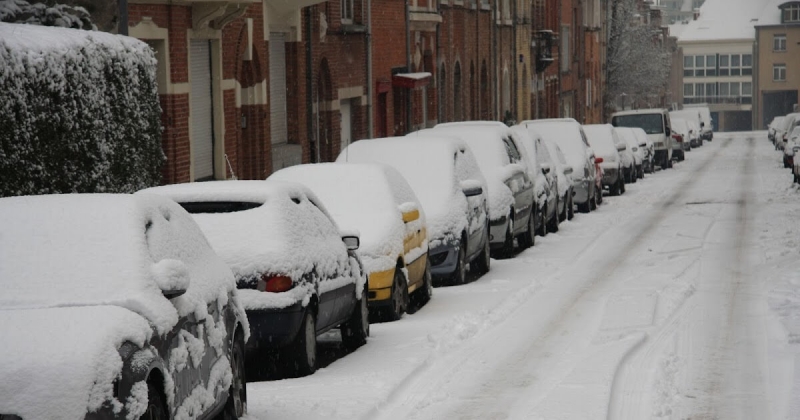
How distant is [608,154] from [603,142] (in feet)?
2.88

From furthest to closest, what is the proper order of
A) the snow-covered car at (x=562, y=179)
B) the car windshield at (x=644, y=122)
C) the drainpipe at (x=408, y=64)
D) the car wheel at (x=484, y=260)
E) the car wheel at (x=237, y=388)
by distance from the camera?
the car windshield at (x=644, y=122) → the drainpipe at (x=408, y=64) → the snow-covered car at (x=562, y=179) → the car wheel at (x=484, y=260) → the car wheel at (x=237, y=388)

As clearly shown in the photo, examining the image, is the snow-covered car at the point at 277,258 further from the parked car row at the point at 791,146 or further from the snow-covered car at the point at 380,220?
the parked car row at the point at 791,146

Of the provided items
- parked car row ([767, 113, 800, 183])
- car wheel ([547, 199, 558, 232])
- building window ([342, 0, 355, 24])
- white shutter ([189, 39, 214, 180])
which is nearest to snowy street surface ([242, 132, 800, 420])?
car wheel ([547, 199, 558, 232])

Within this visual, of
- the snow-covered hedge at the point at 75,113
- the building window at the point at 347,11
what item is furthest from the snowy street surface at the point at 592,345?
the building window at the point at 347,11

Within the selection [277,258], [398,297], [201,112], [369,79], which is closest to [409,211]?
[398,297]

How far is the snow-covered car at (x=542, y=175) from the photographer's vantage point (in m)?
21.7

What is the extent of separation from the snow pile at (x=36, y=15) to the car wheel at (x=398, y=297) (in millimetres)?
4542

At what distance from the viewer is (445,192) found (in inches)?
633

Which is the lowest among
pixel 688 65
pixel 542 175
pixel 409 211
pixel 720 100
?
pixel 542 175

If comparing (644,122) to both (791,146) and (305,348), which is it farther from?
(305,348)

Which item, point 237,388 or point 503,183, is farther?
point 503,183

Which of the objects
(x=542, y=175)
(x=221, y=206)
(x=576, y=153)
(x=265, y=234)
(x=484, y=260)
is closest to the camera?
(x=265, y=234)

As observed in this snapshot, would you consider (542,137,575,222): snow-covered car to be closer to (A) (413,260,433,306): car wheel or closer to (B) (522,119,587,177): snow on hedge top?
(B) (522,119,587,177): snow on hedge top

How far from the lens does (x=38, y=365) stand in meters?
5.92
